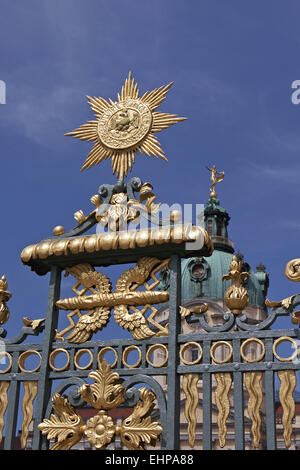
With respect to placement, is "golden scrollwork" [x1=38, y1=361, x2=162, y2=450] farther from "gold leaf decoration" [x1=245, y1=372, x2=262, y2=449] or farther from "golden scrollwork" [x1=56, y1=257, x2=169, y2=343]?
"gold leaf decoration" [x1=245, y1=372, x2=262, y2=449]

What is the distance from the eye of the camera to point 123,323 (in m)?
8.64

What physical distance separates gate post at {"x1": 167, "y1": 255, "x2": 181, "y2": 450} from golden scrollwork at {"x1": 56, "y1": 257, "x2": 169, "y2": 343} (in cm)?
13

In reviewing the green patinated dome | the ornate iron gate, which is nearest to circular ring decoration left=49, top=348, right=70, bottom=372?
the ornate iron gate

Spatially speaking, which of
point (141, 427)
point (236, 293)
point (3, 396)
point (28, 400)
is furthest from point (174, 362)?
point (3, 396)

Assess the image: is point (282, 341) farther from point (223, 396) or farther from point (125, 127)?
point (125, 127)

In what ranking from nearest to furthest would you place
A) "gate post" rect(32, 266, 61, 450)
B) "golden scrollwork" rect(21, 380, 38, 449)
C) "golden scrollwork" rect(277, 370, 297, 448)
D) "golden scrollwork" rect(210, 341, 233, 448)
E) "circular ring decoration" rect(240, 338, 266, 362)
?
"golden scrollwork" rect(277, 370, 297, 448)
"golden scrollwork" rect(210, 341, 233, 448)
"circular ring decoration" rect(240, 338, 266, 362)
"gate post" rect(32, 266, 61, 450)
"golden scrollwork" rect(21, 380, 38, 449)

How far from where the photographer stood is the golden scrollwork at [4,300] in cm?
937

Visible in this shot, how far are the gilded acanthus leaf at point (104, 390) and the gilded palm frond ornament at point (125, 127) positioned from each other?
269cm

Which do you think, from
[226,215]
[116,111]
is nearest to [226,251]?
[226,215]

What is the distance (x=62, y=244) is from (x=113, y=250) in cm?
77

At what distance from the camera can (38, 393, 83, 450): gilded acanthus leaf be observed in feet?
27.7

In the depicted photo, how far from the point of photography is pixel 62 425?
848cm

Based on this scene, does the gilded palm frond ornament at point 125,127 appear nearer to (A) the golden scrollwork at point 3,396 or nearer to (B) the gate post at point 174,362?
(B) the gate post at point 174,362
